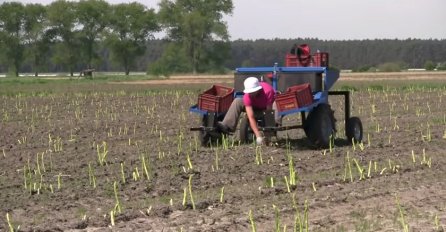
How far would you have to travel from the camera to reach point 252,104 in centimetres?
1294

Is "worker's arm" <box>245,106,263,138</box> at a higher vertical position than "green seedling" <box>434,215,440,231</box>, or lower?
higher

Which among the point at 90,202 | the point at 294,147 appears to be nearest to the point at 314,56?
the point at 294,147

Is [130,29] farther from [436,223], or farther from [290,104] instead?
[436,223]

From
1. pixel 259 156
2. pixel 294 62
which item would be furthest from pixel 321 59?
pixel 259 156

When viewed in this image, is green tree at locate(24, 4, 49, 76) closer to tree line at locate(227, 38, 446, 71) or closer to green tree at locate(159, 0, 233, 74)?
green tree at locate(159, 0, 233, 74)

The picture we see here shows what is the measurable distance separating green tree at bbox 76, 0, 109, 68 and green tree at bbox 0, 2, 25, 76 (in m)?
7.49

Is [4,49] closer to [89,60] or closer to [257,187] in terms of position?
[89,60]

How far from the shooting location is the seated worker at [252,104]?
41.9 ft

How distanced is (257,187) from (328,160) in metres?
2.48

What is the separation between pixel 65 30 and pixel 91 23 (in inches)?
130

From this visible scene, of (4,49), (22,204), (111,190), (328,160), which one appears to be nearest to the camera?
(22,204)

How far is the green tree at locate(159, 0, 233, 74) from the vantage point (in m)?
90.0

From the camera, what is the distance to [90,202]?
880 centimetres

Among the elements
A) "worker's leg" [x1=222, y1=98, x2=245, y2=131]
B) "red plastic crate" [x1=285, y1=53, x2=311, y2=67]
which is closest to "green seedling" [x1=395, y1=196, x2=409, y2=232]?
"worker's leg" [x1=222, y1=98, x2=245, y2=131]
